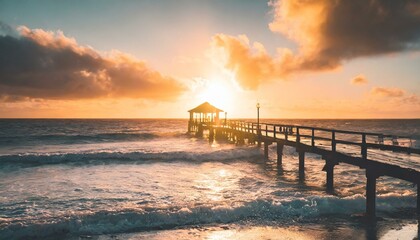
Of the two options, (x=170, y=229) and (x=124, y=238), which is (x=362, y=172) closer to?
(x=170, y=229)

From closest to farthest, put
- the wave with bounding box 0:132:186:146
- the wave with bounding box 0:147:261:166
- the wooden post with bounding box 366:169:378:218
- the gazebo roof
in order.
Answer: the wooden post with bounding box 366:169:378:218
the wave with bounding box 0:147:261:166
the wave with bounding box 0:132:186:146
the gazebo roof

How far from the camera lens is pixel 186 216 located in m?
10.1

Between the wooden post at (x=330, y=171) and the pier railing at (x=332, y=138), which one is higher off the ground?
the pier railing at (x=332, y=138)

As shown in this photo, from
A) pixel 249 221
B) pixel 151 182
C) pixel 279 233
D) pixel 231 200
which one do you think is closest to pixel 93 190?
pixel 151 182

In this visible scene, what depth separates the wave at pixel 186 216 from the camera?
9.01m

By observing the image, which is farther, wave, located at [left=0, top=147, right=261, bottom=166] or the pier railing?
wave, located at [left=0, top=147, right=261, bottom=166]

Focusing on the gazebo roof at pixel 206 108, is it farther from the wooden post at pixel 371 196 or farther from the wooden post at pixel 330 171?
the wooden post at pixel 371 196

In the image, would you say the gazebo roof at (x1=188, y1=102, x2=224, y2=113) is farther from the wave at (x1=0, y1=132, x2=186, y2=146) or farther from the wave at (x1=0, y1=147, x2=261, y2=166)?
the wave at (x1=0, y1=147, x2=261, y2=166)

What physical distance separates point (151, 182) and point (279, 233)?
29.9 ft

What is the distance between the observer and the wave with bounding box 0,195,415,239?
901cm

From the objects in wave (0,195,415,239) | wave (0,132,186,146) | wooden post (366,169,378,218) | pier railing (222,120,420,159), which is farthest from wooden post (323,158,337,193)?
wave (0,132,186,146)

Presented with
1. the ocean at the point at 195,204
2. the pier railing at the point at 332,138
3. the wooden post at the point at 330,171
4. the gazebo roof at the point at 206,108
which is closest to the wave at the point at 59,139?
the gazebo roof at the point at 206,108

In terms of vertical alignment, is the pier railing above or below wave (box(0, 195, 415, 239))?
above

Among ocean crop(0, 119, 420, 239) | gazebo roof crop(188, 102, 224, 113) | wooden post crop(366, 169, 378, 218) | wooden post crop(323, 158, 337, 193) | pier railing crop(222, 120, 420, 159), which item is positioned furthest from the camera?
gazebo roof crop(188, 102, 224, 113)
